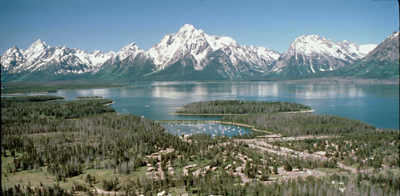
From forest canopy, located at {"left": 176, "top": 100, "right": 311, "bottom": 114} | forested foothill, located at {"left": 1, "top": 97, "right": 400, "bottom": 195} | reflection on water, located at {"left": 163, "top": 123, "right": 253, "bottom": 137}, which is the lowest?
reflection on water, located at {"left": 163, "top": 123, "right": 253, "bottom": 137}

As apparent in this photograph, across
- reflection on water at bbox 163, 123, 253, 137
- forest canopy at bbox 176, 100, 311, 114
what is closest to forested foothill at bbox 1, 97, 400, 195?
reflection on water at bbox 163, 123, 253, 137

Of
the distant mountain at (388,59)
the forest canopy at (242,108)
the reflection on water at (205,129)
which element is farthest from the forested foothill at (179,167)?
→ the forest canopy at (242,108)

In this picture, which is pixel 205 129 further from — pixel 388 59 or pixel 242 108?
pixel 388 59

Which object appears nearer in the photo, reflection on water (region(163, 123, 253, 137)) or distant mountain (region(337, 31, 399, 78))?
distant mountain (region(337, 31, 399, 78))

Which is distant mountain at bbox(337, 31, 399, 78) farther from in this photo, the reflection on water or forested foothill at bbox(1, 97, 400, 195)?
the reflection on water

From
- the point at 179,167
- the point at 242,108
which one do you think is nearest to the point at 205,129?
the point at 242,108
